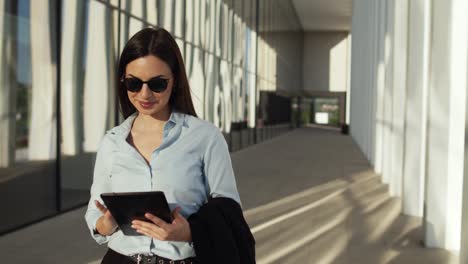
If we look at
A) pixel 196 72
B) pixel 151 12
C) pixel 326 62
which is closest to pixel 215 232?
pixel 151 12

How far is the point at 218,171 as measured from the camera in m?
1.71

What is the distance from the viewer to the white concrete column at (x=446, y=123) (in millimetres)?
6504

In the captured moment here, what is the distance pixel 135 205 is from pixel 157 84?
347mm

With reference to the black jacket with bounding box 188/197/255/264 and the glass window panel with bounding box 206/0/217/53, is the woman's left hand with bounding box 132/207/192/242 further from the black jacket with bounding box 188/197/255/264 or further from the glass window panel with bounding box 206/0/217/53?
the glass window panel with bounding box 206/0/217/53

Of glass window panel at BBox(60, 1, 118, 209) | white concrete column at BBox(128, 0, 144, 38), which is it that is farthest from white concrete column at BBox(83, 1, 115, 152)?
white concrete column at BBox(128, 0, 144, 38)

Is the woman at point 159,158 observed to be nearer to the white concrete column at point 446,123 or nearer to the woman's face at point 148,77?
the woman's face at point 148,77

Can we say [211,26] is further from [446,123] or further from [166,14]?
[446,123]

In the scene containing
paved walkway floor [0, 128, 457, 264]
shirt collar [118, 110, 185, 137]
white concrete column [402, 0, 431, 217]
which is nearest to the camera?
shirt collar [118, 110, 185, 137]

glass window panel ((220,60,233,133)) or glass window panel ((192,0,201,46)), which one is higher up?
glass window panel ((192,0,201,46))

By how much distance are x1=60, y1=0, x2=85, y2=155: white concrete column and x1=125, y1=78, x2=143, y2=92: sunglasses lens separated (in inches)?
291

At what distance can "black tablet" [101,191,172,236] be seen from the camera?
1.54 meters

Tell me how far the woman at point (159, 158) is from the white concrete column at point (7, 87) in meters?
5.91

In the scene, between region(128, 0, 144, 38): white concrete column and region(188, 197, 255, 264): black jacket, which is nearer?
region(188, 197, 255, 264): black jacket

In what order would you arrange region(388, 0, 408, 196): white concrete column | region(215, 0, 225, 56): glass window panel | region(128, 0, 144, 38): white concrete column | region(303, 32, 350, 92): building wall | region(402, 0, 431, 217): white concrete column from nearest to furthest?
region(402, 0, 431, 217): white concrete column → region(388, 0, 408, 196): white concrete column → region(128, 0, 144, 38): white concrete column → region(215, 0, 225, 56): glass window panel → region(303, 32, 350, 92): building wall
